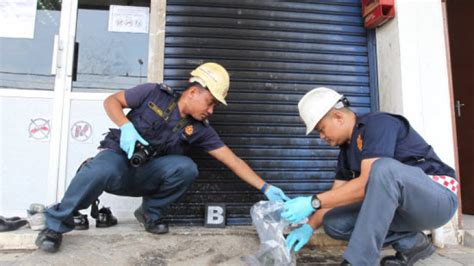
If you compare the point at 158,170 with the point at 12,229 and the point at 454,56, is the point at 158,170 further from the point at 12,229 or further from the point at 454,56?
the point at 454,56

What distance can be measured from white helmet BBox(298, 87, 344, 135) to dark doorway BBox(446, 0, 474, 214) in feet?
8.49

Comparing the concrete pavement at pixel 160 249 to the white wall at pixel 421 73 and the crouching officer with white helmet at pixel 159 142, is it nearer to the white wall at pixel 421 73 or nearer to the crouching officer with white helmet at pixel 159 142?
the crouching officer with white helmet at pixel 159 142

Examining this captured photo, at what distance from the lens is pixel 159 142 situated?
2.63m

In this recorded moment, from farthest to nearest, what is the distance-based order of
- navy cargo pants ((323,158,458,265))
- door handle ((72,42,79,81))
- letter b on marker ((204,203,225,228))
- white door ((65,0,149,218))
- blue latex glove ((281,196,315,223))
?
door handle ((72,42,79,81)) → white door ((65,0,149,218)) → letter b on marker ((204,203,225,228)) → blue latex glove ((281,196,315,223)) → navy cargo pants ((323,158,458,265))

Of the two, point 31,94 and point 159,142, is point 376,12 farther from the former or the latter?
point 31,94

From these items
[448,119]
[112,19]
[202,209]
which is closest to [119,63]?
[112,19]

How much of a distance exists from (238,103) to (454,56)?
2.80m

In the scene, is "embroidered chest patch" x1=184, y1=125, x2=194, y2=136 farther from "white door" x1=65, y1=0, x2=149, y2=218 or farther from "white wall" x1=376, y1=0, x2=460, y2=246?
"white wall" x1=376, y1=0, x2=460, y2=246

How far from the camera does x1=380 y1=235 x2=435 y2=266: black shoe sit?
2.18 m

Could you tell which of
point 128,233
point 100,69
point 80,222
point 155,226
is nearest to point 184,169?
point 155,226

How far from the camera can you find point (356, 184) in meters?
1.99

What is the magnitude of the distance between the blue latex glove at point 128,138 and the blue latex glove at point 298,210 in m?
1.12

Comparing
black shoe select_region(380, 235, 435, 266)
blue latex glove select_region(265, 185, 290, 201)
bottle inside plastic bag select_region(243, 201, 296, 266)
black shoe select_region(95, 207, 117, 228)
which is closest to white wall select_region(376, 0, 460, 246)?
black shoe select_region(380, 235, 435, 266)

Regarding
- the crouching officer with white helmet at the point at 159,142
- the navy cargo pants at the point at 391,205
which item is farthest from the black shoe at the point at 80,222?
the navy cargo pants at the point at 391,205
